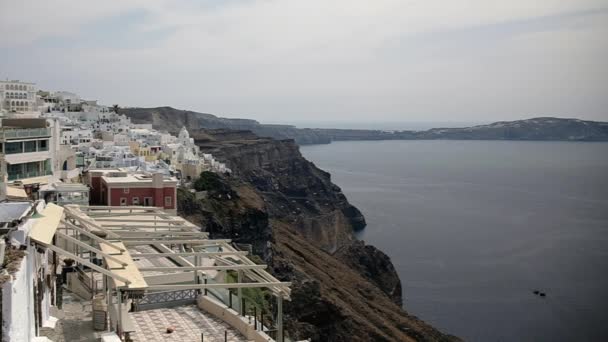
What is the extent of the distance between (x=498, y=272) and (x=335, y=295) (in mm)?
17019

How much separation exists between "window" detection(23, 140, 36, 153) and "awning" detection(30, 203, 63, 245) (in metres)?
10.5

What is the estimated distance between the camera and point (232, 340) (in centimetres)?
893

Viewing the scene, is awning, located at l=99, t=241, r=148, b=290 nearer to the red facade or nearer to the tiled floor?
the tiled floor

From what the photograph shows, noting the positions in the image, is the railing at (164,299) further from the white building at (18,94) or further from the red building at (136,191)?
the white building at (18,94)

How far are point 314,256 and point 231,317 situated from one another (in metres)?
33.2

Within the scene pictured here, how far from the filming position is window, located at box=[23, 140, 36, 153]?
1859cm

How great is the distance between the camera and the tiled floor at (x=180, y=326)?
8.92m

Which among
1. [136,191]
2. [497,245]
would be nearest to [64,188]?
[136,191]

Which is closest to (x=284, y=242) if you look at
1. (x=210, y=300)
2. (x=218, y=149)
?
(x=218, y=149)

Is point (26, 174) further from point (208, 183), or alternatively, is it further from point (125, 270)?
point (208, 183)

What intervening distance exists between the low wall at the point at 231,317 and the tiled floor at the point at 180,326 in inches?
3.1

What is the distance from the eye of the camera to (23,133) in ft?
60.1

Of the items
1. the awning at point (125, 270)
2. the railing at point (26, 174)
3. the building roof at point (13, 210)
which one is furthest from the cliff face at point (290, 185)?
the building roof at point (13, 210)

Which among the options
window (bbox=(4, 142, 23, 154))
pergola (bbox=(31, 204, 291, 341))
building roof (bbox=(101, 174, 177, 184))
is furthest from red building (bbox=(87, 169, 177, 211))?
pergola (bbox=(31, 204, 291, 341))
